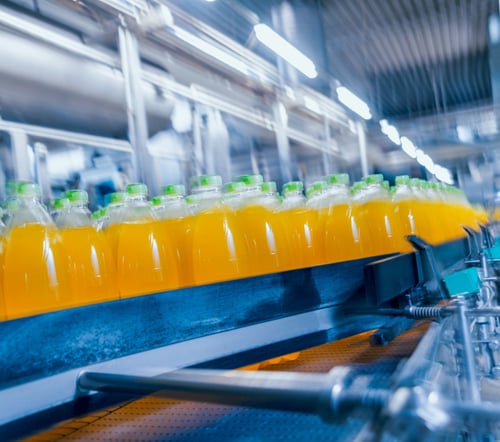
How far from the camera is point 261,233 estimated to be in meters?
0.89

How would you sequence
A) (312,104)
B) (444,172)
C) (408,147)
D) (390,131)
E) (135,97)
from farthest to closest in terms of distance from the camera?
(444,172) → (408,147) → (390,131) → (312,104) → (135,97)

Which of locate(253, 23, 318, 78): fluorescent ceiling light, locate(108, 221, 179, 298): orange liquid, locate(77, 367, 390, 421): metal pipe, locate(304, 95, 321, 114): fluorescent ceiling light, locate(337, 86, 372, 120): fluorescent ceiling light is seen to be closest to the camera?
locate(77, 367, 390, 421): metal pipe

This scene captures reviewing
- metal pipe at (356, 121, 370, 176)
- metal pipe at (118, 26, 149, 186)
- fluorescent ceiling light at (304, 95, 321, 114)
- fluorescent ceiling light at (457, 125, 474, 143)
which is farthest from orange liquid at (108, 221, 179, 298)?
fluorescent ceiling light at (457, 125, 474, 143)

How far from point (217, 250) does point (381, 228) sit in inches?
19.5

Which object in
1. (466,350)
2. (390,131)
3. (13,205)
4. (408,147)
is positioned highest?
(390,131)

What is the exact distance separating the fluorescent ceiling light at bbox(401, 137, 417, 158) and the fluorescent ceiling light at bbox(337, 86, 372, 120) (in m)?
1.47

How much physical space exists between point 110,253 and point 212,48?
6.69 ft

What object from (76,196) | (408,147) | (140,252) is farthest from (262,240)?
(408,147)

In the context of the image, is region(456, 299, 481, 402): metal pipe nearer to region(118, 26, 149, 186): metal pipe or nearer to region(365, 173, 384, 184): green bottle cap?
region(365, 173, 384, 184): green bottle cap

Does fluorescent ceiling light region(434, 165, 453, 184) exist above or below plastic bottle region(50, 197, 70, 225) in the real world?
above

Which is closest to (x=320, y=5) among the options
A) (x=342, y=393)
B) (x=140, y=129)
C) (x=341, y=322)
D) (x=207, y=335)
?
(x=140, y=129)

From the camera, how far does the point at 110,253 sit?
80 centimetres

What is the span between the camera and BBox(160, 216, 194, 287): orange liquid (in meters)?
0.85

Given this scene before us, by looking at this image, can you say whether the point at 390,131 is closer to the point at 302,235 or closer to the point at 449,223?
the point at 449,223
